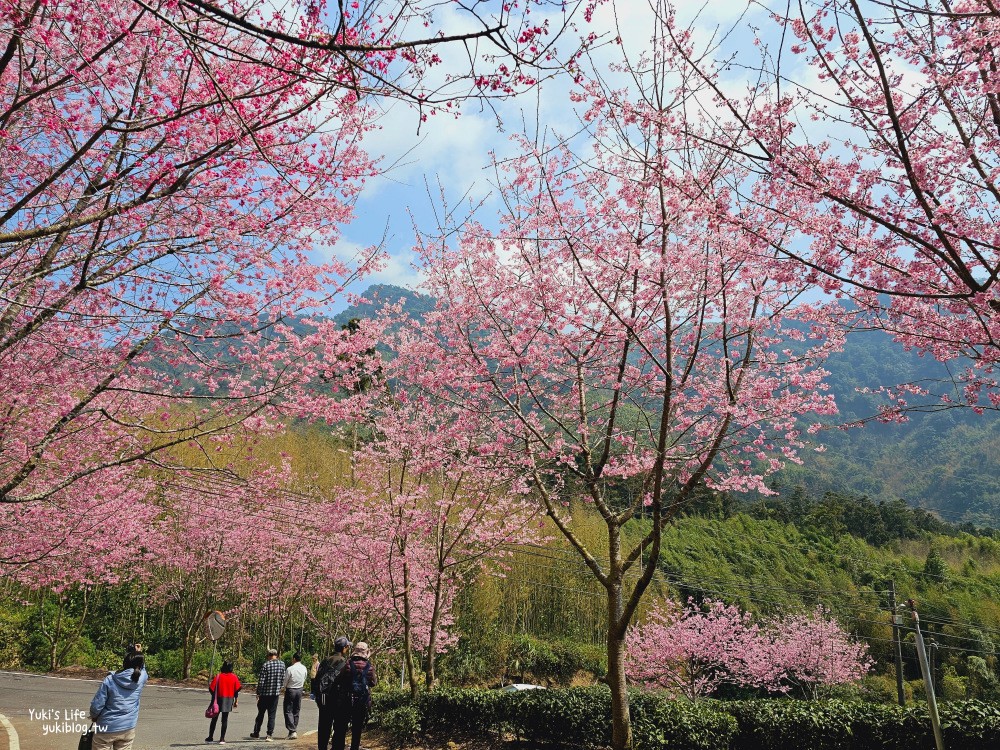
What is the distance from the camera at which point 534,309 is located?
6.93 m

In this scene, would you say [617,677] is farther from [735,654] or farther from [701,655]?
[735,654]

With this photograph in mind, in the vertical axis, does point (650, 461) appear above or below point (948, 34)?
below

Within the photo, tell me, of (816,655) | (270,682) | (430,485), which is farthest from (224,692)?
(816,655)

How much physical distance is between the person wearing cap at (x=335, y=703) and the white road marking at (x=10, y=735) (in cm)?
385

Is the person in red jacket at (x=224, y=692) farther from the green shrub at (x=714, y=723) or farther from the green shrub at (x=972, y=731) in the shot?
the green shrub at (x=972, y=731)

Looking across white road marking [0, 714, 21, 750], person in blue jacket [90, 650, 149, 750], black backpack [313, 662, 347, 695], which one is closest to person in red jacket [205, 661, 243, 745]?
white road marking [0, 714, 21, 750]

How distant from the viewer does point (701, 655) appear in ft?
65.2

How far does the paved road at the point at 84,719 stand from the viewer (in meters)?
8.76

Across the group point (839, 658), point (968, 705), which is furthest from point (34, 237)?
point (839, 658)

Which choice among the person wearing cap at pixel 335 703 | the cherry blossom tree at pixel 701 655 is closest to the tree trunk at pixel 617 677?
the person wearing cap at pixel 335 703

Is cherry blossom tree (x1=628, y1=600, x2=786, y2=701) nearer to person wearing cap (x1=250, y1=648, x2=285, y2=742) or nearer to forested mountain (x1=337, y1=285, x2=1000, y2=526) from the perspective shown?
person wearing cap (x1=250, y1=648, x2=285, y2=742)

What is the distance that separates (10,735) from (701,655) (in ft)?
57.1

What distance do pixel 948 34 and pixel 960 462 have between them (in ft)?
406

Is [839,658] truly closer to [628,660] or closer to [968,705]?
[628,660]
